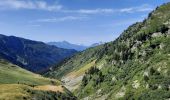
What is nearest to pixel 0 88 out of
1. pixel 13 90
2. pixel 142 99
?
pixel 13 90

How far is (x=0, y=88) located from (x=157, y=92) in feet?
255

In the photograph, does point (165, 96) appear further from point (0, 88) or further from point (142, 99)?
point (0, 88)

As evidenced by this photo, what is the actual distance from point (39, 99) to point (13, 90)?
44.4 ft

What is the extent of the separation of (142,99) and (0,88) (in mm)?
70548

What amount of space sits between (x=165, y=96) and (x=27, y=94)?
6669cm

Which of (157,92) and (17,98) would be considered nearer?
(17,98)

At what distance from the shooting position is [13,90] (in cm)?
19600

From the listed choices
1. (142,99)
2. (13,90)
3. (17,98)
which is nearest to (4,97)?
(17,98)

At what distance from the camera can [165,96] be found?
628 feet

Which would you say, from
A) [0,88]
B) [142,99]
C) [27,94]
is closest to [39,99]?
[27,94]

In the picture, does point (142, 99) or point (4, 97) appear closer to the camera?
point (4, 97)

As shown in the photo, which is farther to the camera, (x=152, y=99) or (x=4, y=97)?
(x=152, y=99)

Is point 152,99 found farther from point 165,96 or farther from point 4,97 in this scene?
point 4,97

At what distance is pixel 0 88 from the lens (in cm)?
19788
